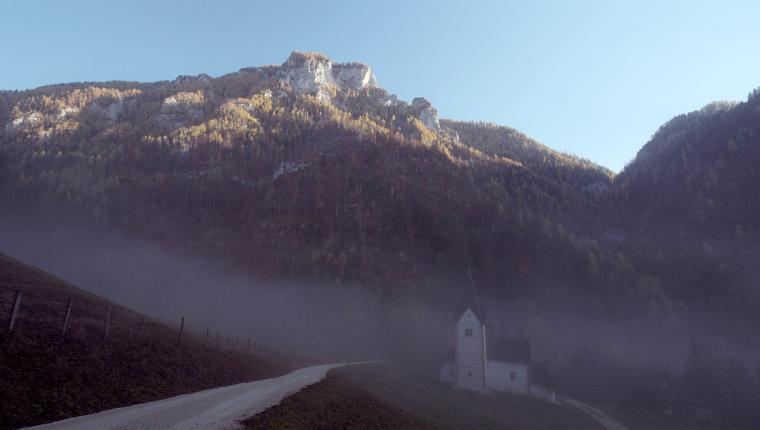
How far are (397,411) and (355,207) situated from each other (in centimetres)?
13462

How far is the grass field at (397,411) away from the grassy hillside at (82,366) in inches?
246

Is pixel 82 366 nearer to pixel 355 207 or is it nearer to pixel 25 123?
pixel 355 207

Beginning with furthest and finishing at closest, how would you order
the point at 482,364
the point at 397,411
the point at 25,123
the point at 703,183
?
the point at 25,123
the point at 703,183
the point at 482,364
the point at 397,411

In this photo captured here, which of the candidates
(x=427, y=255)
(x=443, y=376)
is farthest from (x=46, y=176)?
(x=443, y=376)

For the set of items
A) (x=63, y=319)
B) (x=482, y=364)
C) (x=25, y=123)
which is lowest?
(x=482, y=364)

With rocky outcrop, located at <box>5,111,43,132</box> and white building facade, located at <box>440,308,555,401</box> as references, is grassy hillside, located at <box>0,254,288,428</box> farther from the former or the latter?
rocky outcrop, located at <box>5,111,43,132</box>

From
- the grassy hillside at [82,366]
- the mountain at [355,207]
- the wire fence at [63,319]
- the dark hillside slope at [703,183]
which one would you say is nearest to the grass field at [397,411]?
the grassy hillside at [82,366]

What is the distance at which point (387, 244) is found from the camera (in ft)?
473

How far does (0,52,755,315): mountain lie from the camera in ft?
415

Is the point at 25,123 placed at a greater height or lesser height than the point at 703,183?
greater

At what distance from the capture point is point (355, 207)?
159 metres

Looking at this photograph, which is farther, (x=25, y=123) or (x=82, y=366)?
(x=25, y=123)

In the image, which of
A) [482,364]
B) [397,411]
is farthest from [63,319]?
[482,364]

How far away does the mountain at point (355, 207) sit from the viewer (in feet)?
415
